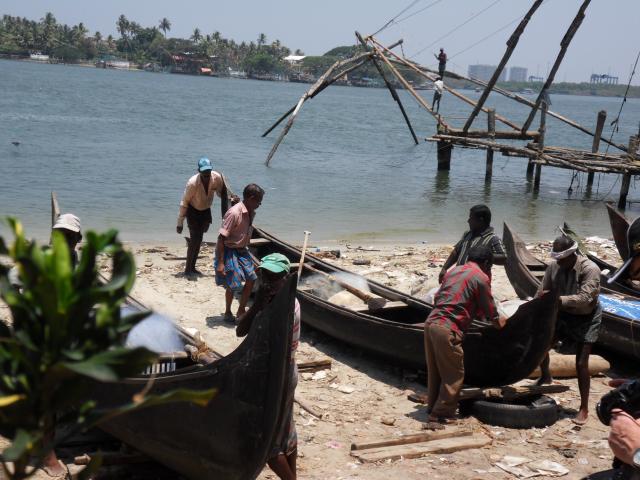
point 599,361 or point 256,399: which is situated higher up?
point 256,399

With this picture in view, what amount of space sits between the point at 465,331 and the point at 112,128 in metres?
32.6

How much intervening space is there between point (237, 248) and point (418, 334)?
7.25 feet

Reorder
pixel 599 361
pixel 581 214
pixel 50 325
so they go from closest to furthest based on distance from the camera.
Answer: pixel 50 325 → pixel 599 361 → pixel 581 214

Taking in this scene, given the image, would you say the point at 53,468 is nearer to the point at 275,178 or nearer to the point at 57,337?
the point at 57,337

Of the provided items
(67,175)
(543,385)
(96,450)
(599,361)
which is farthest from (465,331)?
(67,175)

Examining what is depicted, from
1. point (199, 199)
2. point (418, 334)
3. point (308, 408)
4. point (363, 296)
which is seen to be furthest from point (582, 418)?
point (199, 199)

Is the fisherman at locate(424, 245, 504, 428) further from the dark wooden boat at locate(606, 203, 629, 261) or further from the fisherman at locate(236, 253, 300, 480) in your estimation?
the dark wooden boat at locate(606, 203, 629, 261)

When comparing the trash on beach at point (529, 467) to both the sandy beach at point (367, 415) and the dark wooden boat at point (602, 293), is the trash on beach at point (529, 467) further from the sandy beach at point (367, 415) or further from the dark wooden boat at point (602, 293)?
the dark wooden boat at point (602, 293)

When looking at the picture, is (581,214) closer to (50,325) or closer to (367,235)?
(367,235)

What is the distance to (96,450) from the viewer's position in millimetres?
5520

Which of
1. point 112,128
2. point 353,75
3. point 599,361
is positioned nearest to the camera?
point 599,361

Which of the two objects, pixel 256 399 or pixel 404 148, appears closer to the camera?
pixel 256 399

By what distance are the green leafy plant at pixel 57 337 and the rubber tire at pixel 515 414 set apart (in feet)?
14.2

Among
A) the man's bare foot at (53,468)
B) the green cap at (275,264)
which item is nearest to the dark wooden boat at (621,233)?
the green cap at (275,264)
